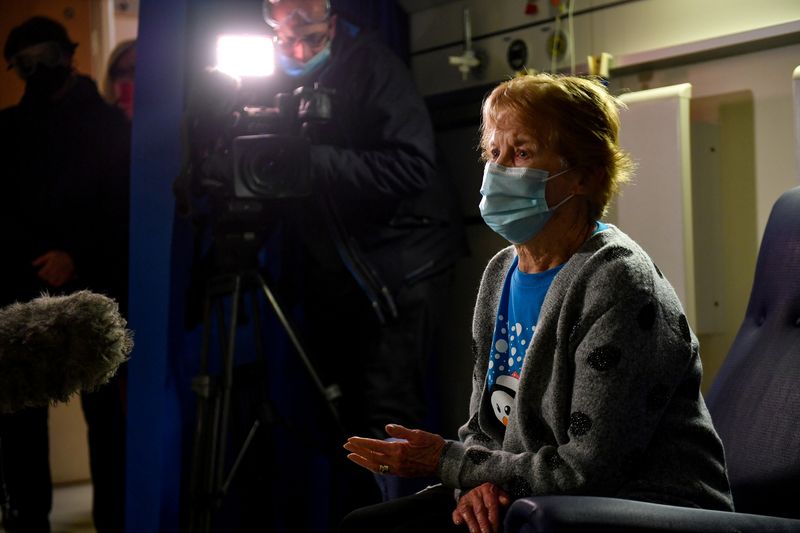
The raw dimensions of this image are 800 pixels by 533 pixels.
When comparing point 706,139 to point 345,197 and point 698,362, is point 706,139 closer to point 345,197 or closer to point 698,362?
point 345,197

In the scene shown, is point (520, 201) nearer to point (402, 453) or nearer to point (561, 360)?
point (561, 360)

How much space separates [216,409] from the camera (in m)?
2.33

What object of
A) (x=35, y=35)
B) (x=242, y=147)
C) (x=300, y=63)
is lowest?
(x=242, y=147)

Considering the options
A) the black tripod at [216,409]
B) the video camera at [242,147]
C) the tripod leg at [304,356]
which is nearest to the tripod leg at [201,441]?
the black tripod at [216,409]

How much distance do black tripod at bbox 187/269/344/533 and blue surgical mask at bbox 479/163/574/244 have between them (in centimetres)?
111

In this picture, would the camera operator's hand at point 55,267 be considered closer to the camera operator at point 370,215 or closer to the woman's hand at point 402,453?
the camera operator at point 370,215

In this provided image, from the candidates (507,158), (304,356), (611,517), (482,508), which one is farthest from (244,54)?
(611,517)

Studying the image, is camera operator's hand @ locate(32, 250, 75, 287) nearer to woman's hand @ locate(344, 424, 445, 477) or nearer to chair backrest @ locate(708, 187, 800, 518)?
woman's hand @ locate(344, 424, 445, 477)

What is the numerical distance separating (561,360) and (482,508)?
0.22 m

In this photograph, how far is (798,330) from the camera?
4.67ft

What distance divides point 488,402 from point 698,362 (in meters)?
0.32

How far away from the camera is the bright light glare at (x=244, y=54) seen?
2326mm

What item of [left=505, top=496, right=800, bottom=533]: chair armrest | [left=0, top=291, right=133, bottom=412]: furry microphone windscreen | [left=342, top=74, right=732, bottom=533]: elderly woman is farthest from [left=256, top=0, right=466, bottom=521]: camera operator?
[left=0, top=291, right=133, bottom=412]: furry microphone windscreen

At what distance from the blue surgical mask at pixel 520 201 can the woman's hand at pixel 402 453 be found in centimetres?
32
